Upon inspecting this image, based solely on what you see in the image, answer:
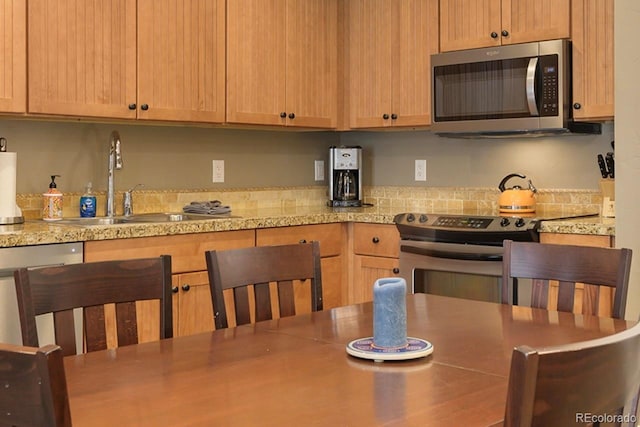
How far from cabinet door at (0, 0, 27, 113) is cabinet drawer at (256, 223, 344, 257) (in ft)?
3.93

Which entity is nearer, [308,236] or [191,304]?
[191,304]

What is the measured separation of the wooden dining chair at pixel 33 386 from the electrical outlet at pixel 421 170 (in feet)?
12.6

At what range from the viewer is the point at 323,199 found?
4.88m

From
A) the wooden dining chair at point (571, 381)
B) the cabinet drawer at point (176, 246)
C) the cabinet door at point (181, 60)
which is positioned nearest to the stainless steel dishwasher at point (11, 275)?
the cabinet drawer at point (176, 246)

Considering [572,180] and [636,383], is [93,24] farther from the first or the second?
[636,383]

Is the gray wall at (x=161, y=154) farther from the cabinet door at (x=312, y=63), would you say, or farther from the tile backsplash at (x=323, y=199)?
the cabinet door at (x=312, y=63)

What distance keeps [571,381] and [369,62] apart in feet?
11.9

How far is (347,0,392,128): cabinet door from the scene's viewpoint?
14.2 feet

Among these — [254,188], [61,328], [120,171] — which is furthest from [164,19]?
[61,328]

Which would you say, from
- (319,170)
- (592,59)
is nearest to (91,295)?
(592,59)

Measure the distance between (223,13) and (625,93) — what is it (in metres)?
1.91

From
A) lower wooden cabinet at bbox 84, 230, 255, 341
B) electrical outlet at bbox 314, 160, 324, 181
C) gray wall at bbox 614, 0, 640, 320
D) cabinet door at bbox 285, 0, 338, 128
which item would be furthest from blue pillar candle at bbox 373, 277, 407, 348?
electrical outlet at bbox 314, 160, 324, 181

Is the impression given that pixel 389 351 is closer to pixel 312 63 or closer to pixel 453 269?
pixel 453 269

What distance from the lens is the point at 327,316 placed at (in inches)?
80.5
